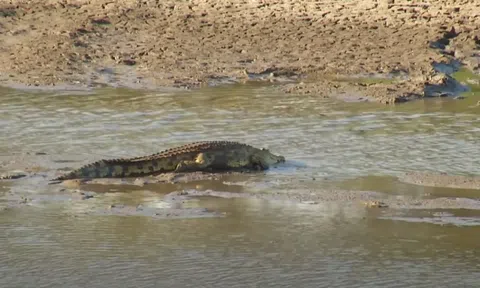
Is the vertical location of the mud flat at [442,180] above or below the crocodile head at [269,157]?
below

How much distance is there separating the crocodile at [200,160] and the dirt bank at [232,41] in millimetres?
3982

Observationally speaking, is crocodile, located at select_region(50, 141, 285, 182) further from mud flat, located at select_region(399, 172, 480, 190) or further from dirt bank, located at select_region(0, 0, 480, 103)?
dirt bank, located at select_region(0, 0, 480, 103)

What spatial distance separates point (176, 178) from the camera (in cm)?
802

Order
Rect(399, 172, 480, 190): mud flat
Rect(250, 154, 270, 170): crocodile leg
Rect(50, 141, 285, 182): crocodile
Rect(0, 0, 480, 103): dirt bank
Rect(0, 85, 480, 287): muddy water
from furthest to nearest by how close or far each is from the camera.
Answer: Rect(0, 0, 480, 103): dirt bank
Rect(250, 154, 270, 170): crocodile leg
Rect(50, 141, 285, 182): crocodile
Rect(399, 172, 480, 190): mud flat
Rect(0, 85, 480, 287): muddy water

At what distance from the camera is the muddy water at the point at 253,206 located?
227 inches

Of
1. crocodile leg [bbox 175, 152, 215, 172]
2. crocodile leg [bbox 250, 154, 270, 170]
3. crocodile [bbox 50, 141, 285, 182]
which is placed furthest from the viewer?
crocodile leg [bbox 250, 154, 270, 170]

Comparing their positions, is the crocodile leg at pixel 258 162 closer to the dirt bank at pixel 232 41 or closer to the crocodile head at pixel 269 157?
the crocodile head at pixel 269 157

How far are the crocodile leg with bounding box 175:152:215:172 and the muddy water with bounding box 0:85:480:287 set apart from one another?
23 centimetres

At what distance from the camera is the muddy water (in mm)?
5758

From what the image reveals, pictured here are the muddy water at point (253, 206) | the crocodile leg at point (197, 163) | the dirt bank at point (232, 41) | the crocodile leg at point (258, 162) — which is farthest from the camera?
the dirt bank at point (232, 41)

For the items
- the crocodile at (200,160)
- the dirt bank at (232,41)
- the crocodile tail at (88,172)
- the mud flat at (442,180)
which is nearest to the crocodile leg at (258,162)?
the crocodile at (200,160)

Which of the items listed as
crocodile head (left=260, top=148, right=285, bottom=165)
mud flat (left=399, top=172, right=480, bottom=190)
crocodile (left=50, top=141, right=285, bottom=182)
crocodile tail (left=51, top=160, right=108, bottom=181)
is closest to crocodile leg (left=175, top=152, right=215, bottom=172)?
crocodile (left=50, top=141, right=285, bottom=182)

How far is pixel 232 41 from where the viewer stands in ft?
46.9

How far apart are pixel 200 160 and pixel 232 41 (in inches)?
245
